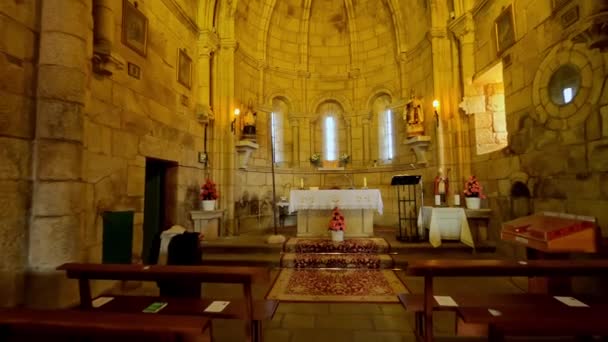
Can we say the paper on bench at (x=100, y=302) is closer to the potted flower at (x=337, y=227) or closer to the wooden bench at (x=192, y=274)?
the wooden bench at (x=192, y=274)

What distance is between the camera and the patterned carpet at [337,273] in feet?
12.6

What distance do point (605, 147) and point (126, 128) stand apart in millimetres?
6078

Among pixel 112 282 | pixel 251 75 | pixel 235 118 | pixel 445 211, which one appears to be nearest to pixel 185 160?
pixel 235 118

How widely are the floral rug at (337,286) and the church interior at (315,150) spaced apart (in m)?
0.05

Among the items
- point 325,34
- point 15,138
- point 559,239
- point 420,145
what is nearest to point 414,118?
point 420,145

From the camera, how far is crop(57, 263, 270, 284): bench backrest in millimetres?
2094

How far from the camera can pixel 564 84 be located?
13.1ft

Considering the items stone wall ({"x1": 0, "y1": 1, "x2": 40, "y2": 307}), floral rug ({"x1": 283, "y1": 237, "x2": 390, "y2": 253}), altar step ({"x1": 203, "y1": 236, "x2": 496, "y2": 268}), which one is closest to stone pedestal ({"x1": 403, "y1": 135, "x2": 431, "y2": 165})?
altar step ({"x1": 203, "y1": 236, "x2": 496, "y2": 268})

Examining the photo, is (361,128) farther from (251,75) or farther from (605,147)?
(605,147)

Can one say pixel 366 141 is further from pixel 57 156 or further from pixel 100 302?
pixel 100 302

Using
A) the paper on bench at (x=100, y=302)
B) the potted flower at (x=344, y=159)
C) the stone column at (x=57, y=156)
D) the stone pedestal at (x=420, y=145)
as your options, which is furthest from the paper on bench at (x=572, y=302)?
the potted flower at (x=344, y=159)

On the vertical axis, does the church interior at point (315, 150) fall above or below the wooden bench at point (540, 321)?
above

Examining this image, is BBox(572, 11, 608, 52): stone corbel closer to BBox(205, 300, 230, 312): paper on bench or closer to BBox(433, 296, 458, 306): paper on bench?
BBox(433, 296, 458, 306): paper on bench

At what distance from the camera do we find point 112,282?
404 centimetres
